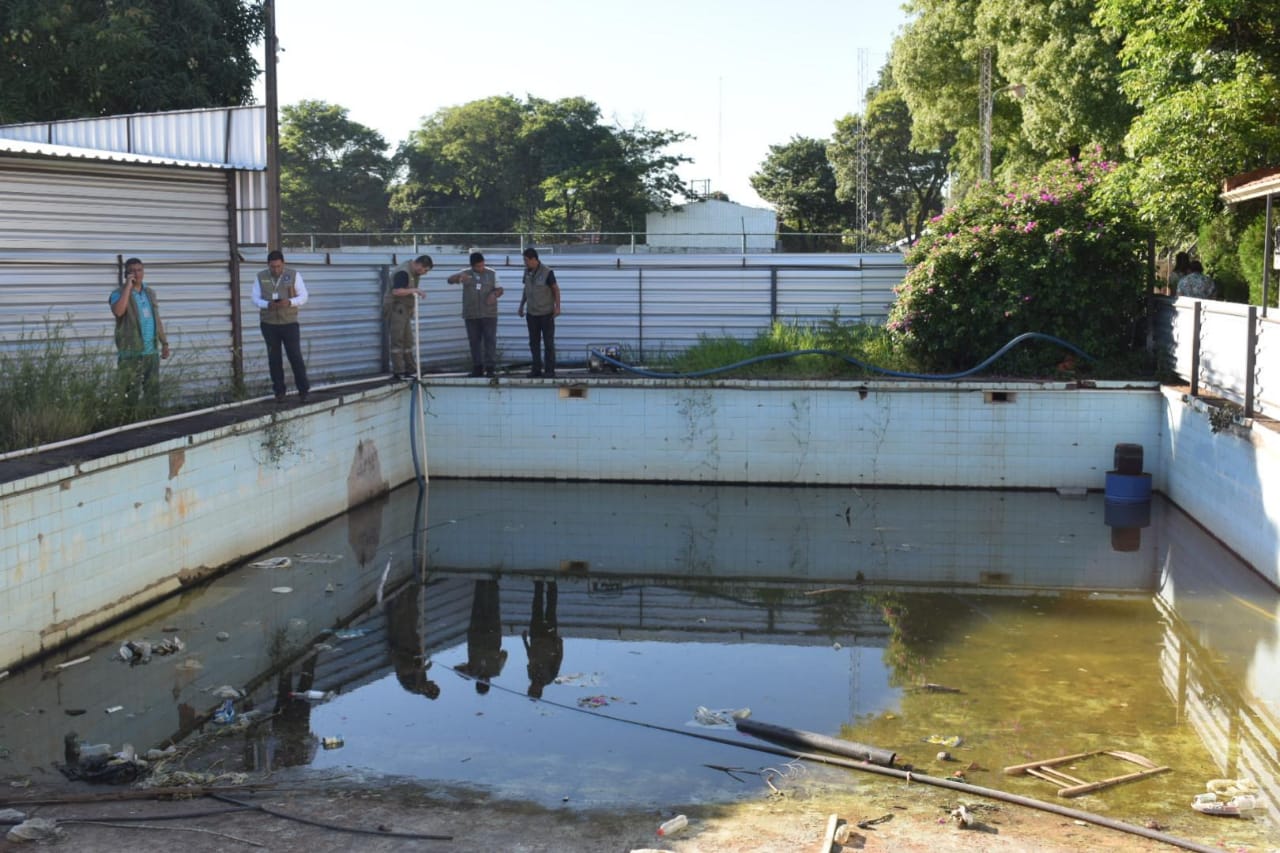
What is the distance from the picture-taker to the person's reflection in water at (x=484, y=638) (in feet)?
27.5

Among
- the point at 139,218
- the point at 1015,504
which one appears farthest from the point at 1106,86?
the point at 139,218

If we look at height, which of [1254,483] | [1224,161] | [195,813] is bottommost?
[195,813]

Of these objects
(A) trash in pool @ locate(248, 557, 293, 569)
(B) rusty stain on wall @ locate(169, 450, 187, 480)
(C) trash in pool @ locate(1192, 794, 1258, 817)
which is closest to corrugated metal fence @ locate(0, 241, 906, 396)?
(B) rusty stain on wall @ locate(169, 450, 187, 480)

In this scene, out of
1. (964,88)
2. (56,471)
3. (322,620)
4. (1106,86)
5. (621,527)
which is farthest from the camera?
(964,88)

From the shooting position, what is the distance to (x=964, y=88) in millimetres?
36062

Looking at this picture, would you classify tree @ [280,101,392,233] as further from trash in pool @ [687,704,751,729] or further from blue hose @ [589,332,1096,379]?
trash in pool @ [687,704,751,729]

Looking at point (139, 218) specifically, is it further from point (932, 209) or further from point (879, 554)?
point (932, 209)

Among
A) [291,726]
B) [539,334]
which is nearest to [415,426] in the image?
[539,334]

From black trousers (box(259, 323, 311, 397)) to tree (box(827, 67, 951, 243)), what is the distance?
51.1m

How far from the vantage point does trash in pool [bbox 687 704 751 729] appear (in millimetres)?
7355

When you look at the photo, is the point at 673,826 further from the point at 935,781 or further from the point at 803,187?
the point at 803,187

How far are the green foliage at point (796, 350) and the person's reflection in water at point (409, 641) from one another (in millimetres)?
6510

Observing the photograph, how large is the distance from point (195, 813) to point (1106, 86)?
2417cm

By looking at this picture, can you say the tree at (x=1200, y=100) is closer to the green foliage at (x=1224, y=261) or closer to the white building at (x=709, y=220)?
the green foliage at (x=1224, y=261)
